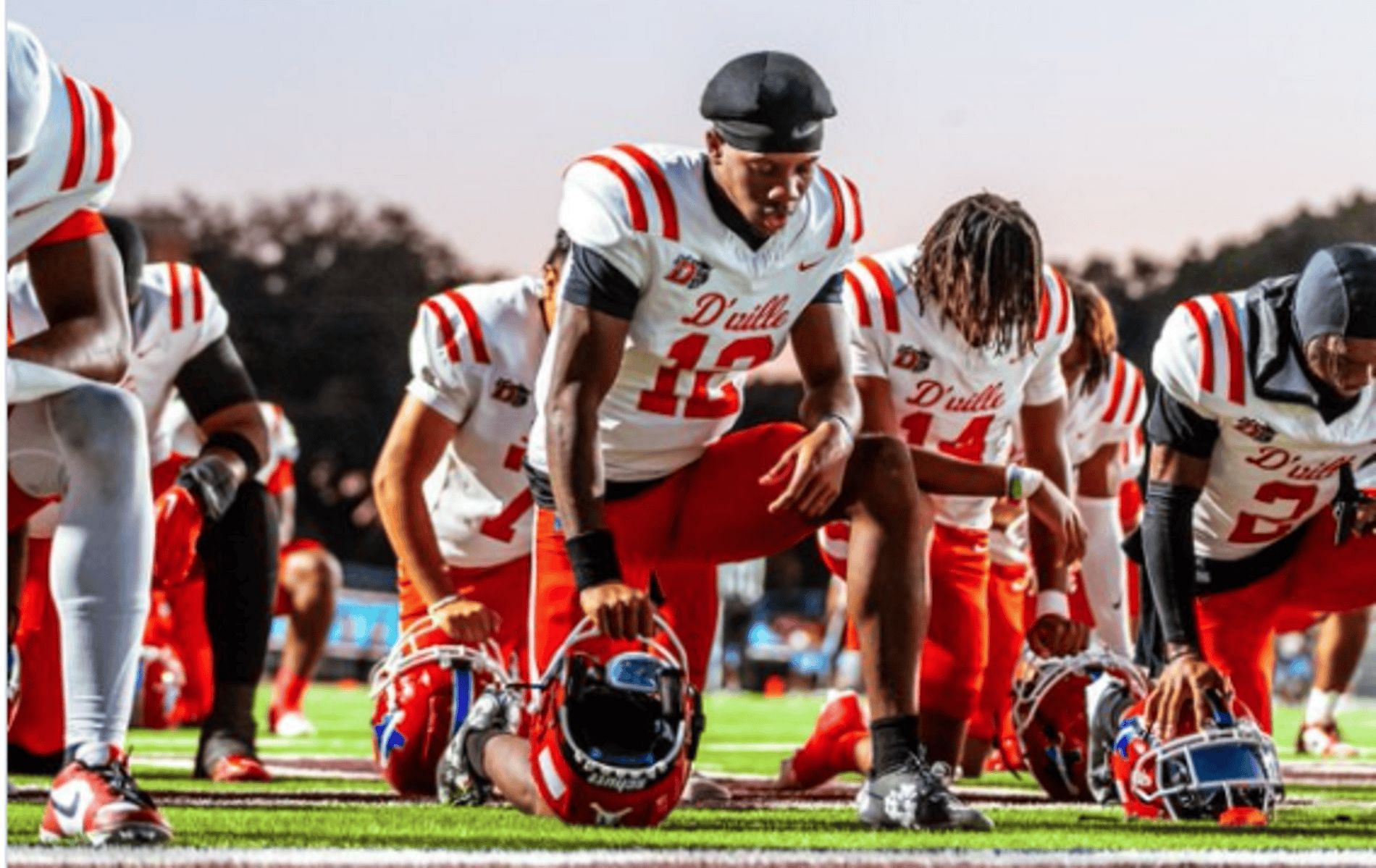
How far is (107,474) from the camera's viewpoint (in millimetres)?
2180

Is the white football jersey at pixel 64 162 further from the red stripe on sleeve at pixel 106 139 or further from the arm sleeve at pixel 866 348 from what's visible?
the arm sleeve at pixel 866 348

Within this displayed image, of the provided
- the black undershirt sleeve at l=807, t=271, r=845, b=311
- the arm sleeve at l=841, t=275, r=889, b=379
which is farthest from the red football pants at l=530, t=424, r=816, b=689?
the arm sleeve at l=841, t=275, r=889, b=379

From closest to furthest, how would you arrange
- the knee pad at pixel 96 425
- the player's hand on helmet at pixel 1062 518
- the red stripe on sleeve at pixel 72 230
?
the knee pad at pixel 96 425
the red stripe on sleeve at pixel 72 230
the player's hand on helmet at pixel 1062 518

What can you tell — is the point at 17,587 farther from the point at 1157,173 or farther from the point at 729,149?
the point at 1157,173

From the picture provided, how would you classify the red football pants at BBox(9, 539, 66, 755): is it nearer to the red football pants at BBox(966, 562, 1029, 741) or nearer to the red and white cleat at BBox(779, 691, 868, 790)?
the red and white cleat at BBox(779, 691, 868, 790)

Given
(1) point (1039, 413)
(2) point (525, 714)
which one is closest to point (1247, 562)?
(1) point (1039, 413)

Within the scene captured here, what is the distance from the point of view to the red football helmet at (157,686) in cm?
582

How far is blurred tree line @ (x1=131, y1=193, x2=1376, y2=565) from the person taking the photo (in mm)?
3562

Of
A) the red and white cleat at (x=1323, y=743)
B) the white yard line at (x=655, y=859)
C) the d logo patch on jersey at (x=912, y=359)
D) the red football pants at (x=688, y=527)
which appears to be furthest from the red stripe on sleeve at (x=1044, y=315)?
the red and white cleat at (x=1323, y=743)

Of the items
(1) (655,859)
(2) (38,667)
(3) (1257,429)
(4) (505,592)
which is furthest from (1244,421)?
(2) (38,667)

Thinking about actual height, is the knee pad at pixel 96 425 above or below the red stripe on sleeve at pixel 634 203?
below

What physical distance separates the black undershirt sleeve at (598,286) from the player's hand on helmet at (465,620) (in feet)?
2.11

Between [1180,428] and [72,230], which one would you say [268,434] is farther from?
[1180,428]

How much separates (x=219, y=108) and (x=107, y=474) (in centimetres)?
139
